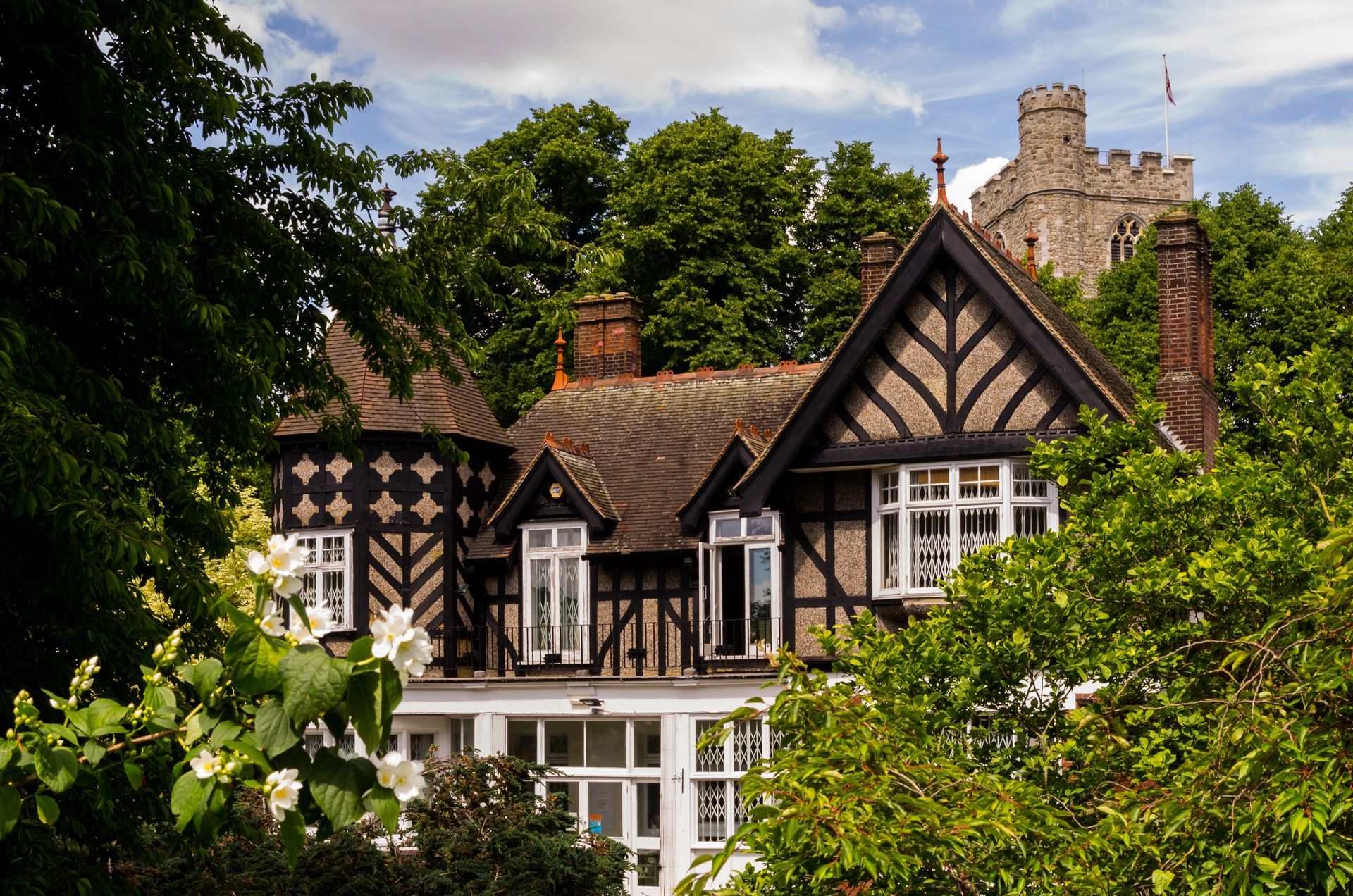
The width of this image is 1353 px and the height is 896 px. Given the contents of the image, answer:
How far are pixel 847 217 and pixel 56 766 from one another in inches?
1258

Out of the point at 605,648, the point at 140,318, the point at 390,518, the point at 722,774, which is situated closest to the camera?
the point at 140,318

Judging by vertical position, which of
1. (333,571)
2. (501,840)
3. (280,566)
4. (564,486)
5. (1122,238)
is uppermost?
(1122,238)

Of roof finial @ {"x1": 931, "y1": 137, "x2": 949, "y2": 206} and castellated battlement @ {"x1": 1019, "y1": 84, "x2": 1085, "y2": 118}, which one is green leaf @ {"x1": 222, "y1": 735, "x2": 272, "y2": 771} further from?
castellated battlement @ {"x1": 1019, "y1": 84, "x2": 1085, "y2": 118}

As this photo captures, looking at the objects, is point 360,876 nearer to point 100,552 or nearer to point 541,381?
point 100,552

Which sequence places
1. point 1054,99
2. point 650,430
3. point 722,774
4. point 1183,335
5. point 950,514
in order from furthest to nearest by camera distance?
point 1054,99 → point 650,430 → point 722,774 → point 1183,335 → point 950,514

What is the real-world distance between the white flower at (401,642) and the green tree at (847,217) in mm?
29671

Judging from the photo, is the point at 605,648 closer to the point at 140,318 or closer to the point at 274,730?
the point at 140,318

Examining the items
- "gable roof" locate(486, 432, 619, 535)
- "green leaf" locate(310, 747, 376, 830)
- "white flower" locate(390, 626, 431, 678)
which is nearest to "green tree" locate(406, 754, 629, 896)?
"gable roof" locate(486, 432, 619, 535)

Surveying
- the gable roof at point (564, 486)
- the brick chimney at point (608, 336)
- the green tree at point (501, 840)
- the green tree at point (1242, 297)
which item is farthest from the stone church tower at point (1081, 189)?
the green tree at point (501, 840)

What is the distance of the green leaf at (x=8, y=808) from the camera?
4.12m

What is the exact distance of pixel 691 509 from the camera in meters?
21.8

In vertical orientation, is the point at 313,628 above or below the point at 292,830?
above

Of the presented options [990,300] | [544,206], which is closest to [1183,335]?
[990,300]

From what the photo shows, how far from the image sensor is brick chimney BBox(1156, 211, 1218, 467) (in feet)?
66.1
